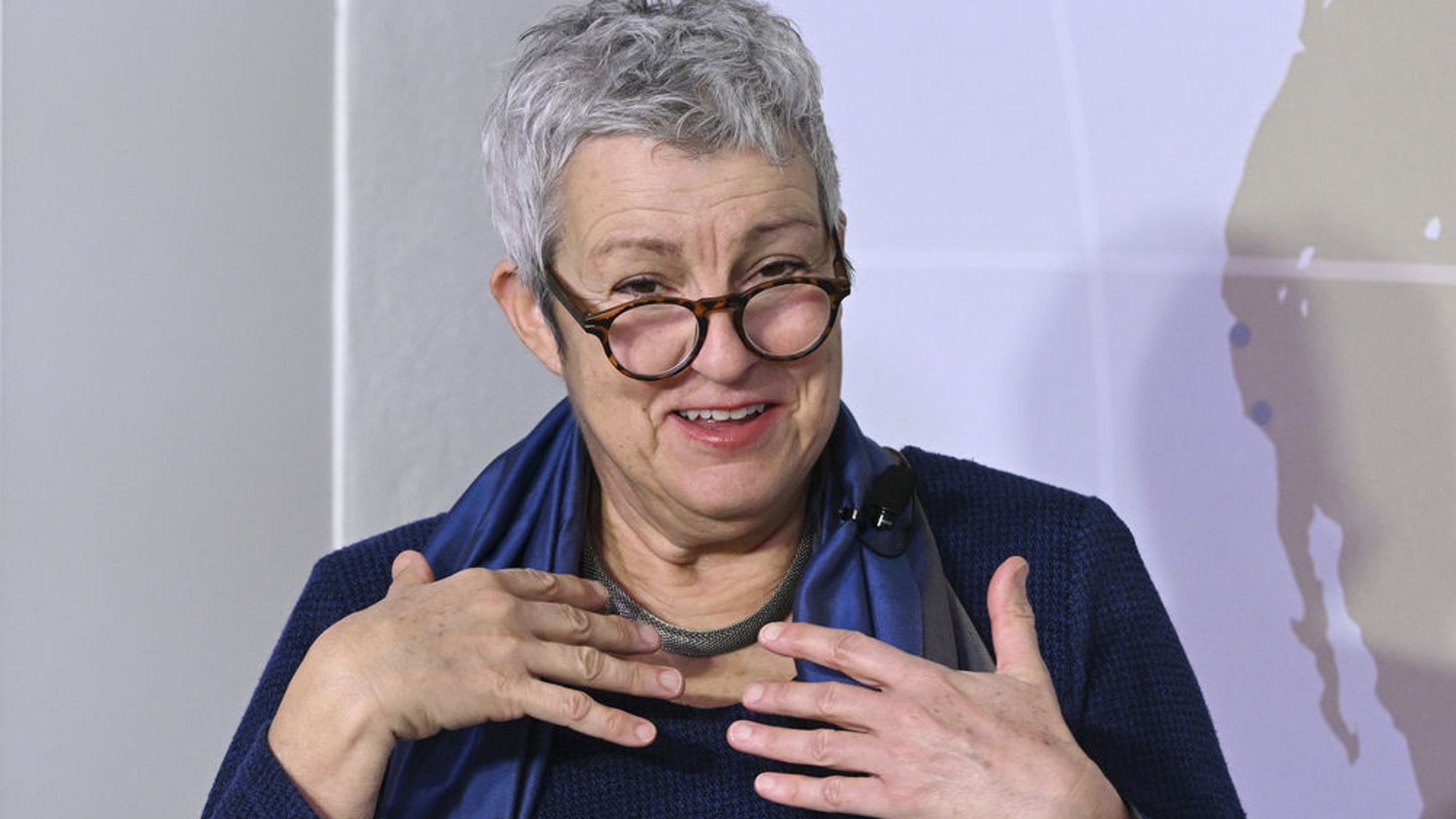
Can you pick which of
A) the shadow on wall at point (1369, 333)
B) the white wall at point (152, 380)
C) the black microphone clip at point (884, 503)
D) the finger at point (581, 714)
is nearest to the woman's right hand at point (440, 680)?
the finger at point (581, 714)

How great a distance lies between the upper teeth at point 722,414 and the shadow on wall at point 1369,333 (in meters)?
Answer: 1.04

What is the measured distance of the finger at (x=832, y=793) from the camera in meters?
1.32

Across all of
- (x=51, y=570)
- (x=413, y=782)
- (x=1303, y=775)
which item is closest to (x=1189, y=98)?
(x=1303, y=775)

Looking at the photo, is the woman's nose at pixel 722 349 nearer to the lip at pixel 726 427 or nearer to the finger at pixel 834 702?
the lip at pixel 726 427

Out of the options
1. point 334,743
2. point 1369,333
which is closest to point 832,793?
point 334,743

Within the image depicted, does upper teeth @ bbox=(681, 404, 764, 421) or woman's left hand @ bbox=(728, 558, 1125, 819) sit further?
upper teeth @ bbox=(681, 404, 764, 421)

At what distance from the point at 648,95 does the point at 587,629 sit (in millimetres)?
513

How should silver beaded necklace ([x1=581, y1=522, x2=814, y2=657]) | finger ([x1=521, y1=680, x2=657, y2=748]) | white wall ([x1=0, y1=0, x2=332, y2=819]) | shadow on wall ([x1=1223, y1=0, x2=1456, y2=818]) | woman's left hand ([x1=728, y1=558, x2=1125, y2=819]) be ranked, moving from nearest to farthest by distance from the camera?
1. woman's left hand ([x1=728, y1=558, x2=1125, y2=819])
2. finger ([x1=521, y1=680, x2=657, y2=748])
3. silver beaded necklace ([x1=581, y1=522, x2=814, y2=657])
4. white wall ([x1=0, y1=0, x2=332, y2=819])
5. shadow on wall ([x1=1223, y1=0, x2=1456, y2=818])

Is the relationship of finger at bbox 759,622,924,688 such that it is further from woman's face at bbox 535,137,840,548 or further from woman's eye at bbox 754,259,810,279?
woman's eye at bbox 754,259,810,279

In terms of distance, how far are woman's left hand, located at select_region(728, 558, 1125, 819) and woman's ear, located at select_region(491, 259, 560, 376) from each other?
1.65ft

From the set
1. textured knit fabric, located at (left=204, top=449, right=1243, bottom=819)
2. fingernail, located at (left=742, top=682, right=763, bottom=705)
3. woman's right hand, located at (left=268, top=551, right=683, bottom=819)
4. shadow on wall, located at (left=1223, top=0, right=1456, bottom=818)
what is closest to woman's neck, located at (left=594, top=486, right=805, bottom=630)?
textured knit fabric, located at (left=204, top=449, right=1243, bottom=819)

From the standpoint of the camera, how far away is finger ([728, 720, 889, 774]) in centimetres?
133

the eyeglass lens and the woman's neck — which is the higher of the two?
the eyeglass lens

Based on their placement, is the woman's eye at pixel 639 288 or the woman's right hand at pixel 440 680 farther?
the woman's eye at pixel 639 288
